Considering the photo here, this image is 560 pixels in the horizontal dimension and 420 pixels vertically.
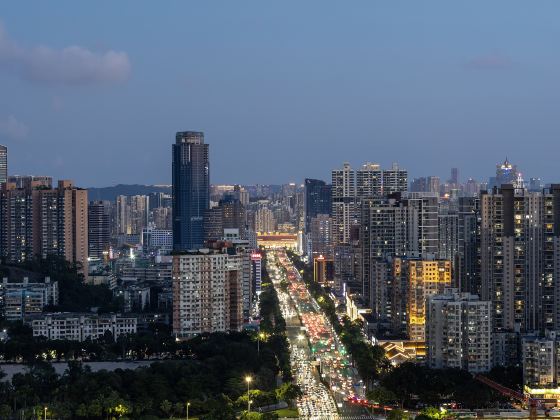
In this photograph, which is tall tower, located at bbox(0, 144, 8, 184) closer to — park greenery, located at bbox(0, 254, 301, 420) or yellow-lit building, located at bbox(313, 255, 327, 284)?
yellow-lit building, located at bbox(313, 255, 327, 284)

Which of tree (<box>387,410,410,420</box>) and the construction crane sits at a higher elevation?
the construction crane

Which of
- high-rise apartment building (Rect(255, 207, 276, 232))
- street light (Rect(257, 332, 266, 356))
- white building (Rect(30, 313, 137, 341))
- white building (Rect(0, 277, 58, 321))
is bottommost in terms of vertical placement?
street light (Rect(257, 332, 266, 356))

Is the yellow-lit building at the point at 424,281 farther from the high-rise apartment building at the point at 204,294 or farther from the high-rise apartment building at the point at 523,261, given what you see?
the high-rise apartment building at the point at 204,294

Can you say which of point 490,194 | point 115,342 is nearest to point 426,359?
point 490,194

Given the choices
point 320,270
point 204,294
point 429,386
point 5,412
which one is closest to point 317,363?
point 204,294

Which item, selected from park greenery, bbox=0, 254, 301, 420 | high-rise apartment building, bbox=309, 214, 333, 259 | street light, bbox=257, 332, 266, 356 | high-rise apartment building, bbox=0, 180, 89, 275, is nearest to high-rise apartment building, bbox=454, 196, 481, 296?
park greenery, bbox=0, 254, 301, 420

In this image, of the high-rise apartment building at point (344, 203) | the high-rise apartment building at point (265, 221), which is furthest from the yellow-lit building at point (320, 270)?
the high-rise apartment building at point (265, 221)

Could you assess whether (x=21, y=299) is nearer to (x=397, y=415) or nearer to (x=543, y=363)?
(x=397, y=415)
